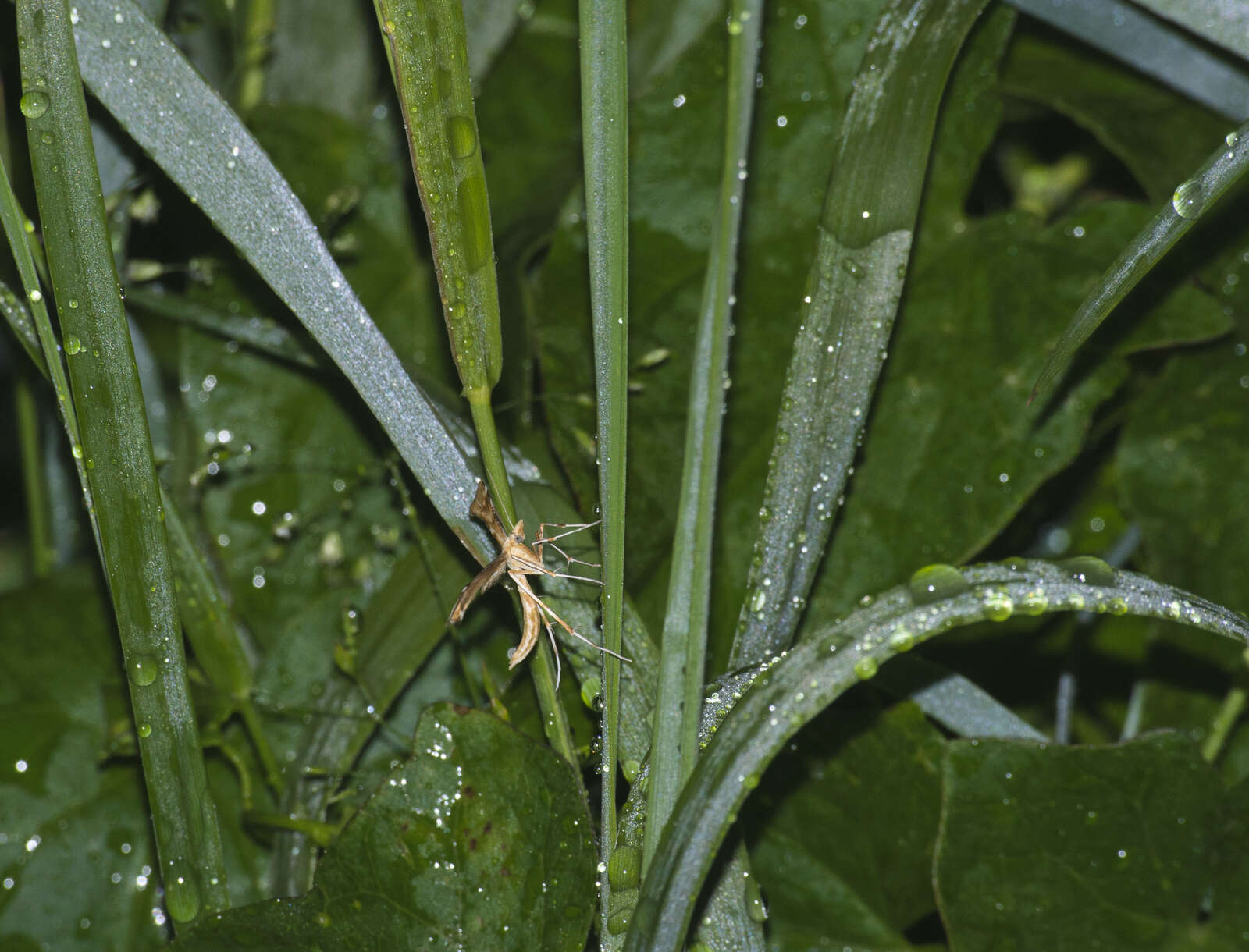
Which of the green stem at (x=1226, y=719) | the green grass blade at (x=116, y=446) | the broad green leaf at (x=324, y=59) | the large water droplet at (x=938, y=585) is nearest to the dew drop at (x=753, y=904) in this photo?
the large water droplet at (x=938, y=585)

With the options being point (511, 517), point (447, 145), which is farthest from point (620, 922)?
point (447, 145)

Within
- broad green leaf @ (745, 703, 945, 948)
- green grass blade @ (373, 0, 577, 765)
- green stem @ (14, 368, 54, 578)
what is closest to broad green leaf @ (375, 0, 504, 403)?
green grass blade @ (373, 0, 577, 765)

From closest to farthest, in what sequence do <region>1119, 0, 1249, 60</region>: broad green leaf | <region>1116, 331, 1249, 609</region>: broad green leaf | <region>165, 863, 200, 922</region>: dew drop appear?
<region>165, 863, 200, 922</region>: dew drop < <region>1119, 0, 1249, 60</region>: broad green leaf < <region>1116, 331, 1249, 609</region>: broad green leaf

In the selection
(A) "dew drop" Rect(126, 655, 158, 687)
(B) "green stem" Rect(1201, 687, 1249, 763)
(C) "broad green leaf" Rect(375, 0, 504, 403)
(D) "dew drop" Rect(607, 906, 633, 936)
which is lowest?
(D) "dew drop" Rect(607, 906, 633, 936)

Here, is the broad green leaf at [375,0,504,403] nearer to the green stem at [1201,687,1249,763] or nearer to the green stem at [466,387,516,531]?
the green stem at [466,387,516,531]

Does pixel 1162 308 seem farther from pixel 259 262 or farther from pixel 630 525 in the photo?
pixel 259 262

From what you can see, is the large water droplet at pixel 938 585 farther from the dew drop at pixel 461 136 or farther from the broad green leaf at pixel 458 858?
the dew drop at pixel 461 136
